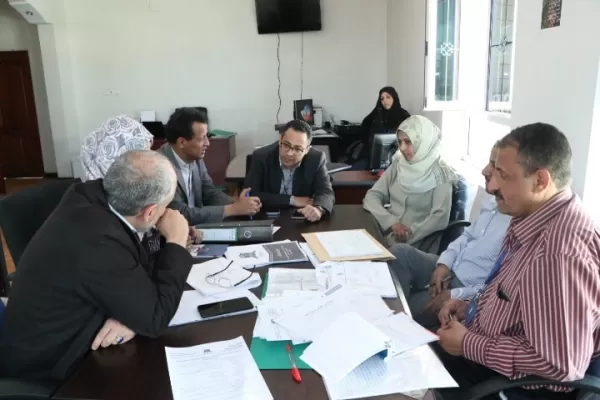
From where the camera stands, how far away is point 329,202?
94.3 inches

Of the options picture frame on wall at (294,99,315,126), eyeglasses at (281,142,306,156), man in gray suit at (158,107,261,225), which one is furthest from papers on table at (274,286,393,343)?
picture frame on wall at (294,99,315,126)

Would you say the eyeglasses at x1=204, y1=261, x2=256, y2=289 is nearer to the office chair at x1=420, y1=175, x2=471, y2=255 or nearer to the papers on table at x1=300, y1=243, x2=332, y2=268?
the papers on table at x1=300, y1=243, x2=332, y2=268

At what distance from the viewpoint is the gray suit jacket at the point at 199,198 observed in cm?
229

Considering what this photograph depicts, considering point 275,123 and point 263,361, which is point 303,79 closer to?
point 275,123

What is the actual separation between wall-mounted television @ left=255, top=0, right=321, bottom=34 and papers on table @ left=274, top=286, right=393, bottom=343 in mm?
5352

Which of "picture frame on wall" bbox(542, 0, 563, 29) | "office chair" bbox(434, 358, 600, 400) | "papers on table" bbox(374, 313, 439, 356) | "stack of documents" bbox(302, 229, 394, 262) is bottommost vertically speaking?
"office chair" bbox(434, 358, 600, 400)

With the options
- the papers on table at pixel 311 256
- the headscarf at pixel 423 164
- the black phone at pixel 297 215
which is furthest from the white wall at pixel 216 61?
the papers on table at pixel 311 256

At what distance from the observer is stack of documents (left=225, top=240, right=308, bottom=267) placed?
166cm

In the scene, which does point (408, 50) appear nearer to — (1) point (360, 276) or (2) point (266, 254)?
(2) point (266, 254)

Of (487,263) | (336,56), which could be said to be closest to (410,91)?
(336,56)

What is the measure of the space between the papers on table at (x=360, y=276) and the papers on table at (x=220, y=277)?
0.73ft

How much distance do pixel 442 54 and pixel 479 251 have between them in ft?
9.16

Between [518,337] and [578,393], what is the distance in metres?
0.17

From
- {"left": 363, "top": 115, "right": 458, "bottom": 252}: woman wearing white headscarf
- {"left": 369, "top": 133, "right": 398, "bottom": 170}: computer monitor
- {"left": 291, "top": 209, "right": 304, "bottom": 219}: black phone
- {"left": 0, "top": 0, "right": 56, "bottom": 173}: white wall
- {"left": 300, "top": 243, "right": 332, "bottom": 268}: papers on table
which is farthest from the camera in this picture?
{"left": 0, "top": 0, "right": 56, "bottom": 173}: white wall
